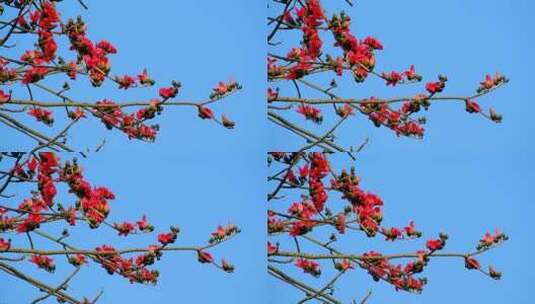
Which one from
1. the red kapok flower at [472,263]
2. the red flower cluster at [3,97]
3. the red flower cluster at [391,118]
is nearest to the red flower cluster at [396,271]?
the red kapok flower at [472,263]

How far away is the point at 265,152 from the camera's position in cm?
298

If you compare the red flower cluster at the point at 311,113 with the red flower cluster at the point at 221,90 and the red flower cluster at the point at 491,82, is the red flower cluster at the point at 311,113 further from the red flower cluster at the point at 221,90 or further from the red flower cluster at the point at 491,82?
the red flower cluster at the point at 491,82

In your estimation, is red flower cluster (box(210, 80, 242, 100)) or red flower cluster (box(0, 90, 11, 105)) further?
red flower cluster (box(210, 80, 242, 100))

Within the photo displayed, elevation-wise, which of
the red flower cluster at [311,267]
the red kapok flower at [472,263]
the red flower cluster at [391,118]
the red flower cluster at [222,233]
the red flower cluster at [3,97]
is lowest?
the red kapok flower at [472,263]

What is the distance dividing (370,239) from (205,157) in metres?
0.59

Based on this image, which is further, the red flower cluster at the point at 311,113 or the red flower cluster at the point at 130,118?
A: the red flower cluster at the point at 311,113

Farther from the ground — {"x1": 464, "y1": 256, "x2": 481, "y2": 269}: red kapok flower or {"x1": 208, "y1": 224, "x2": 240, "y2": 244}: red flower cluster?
{"x1": 208, "y1": 224, "x2": 240, "y2": 244}: red flower cluster

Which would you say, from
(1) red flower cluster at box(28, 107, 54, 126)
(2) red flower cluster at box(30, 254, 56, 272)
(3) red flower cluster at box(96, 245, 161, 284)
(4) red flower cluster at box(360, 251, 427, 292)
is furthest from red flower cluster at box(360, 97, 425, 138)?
(2) red flower cluster at box(30, 254, 56, 272)

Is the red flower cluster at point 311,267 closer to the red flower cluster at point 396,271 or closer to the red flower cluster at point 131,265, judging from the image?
the red flower cluster at point 396,271

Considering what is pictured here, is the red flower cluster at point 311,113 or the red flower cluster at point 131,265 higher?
the red flower cluster at point 311,113

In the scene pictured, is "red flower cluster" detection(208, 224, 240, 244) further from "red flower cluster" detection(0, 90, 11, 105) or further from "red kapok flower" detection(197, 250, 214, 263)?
"red flower cluster" detection(0, 90, 11, 105)

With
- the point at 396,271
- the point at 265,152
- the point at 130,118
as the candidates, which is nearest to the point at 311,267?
the point at 396,271

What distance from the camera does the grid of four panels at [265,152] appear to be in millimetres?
2842

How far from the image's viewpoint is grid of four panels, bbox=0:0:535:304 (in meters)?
2.84
